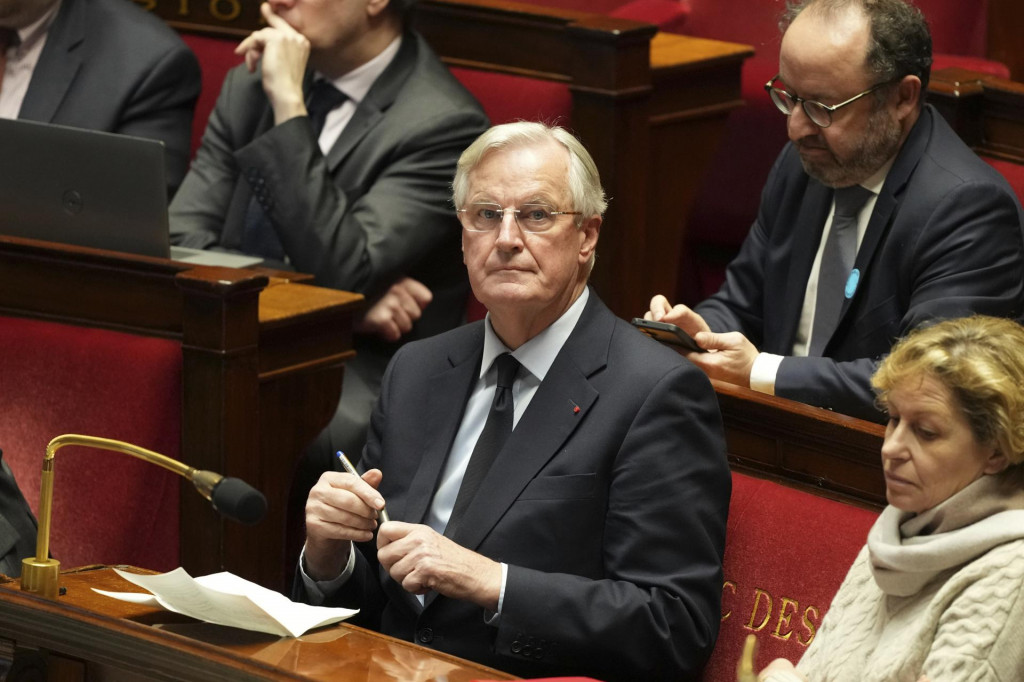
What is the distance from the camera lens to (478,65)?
2.67 metres

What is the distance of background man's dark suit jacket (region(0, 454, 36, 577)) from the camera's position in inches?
63.9

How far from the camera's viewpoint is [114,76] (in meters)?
2.62

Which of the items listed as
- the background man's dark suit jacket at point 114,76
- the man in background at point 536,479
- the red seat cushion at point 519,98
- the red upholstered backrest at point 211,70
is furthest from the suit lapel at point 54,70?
the man in background at point 536,479

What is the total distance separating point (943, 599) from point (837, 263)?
80 cm

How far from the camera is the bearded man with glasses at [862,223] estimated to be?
1.80 m

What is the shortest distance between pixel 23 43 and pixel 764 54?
1.33 metres

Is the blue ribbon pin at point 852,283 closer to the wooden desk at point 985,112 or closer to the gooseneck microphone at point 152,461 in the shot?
the wooden desk at point 985,112

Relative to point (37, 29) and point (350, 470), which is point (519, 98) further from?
point (350, 470)

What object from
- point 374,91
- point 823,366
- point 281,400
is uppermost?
point 374,91

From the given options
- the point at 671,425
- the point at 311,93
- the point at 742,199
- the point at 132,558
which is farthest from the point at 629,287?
the point at 671,425

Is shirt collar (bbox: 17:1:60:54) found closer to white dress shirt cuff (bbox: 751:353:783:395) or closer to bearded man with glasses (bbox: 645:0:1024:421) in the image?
bearded man with glasses (bbox: 645:0:1024:421)

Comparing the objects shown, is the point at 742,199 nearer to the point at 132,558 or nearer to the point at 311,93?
the point at 311,93

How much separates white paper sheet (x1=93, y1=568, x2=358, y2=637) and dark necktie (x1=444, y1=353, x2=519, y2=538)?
7.8 inches

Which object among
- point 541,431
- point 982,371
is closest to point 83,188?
point 541,431
